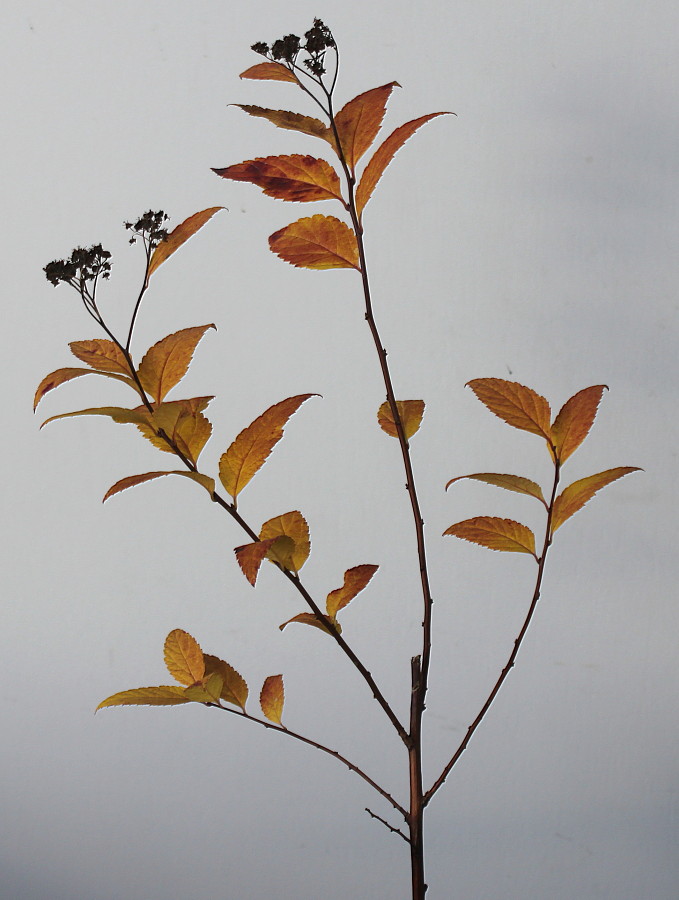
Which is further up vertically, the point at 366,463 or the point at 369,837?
the point at 366,463

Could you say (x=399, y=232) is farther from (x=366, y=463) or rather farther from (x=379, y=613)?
(x=379, y=613)

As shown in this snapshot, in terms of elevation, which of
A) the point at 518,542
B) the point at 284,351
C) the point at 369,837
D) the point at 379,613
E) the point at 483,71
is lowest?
the point at 369,837

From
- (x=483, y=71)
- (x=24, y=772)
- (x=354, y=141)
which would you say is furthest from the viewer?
(x=24, y=772)

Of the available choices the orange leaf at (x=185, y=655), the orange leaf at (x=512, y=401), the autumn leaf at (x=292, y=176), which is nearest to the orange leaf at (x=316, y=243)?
the autumn leaf at (x=292, y=176)

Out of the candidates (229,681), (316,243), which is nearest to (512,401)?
(316,243)

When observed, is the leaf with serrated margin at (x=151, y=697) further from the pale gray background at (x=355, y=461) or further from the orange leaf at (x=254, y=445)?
the pale gray background at (x=355, y=461)

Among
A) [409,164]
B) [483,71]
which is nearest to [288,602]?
[409,164]
